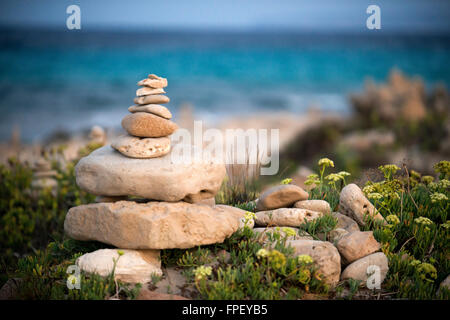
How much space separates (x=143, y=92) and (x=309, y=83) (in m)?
33.7

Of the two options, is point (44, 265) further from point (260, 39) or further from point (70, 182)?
point (260, 39)

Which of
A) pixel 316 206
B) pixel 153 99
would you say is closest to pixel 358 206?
pixel 316 206

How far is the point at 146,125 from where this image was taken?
4.53 meters

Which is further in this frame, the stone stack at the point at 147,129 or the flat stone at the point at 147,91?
the flat stone at the point at 147,91

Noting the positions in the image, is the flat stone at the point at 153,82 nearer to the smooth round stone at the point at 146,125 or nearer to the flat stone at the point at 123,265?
the smooth round stone at the point at 146,125

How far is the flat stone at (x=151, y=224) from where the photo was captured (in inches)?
166

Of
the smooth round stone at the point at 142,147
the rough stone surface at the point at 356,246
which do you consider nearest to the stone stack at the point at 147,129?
the smooth round stone at the point at 142,147

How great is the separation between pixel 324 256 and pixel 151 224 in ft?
6.27

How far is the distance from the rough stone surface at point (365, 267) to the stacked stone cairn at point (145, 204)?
4.56 feet

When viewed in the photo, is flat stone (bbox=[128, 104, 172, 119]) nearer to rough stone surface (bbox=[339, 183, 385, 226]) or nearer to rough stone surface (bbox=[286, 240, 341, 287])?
rough stone surface (bbox=[286, 240, 341, 287])

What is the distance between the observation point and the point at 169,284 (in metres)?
4.14

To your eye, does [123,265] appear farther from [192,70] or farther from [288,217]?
[192,70]

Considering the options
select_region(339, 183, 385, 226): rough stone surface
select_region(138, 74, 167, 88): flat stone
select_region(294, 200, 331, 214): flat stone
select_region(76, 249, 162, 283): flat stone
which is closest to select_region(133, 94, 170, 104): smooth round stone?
select_region(138, 74, 167, 88): flat stone
